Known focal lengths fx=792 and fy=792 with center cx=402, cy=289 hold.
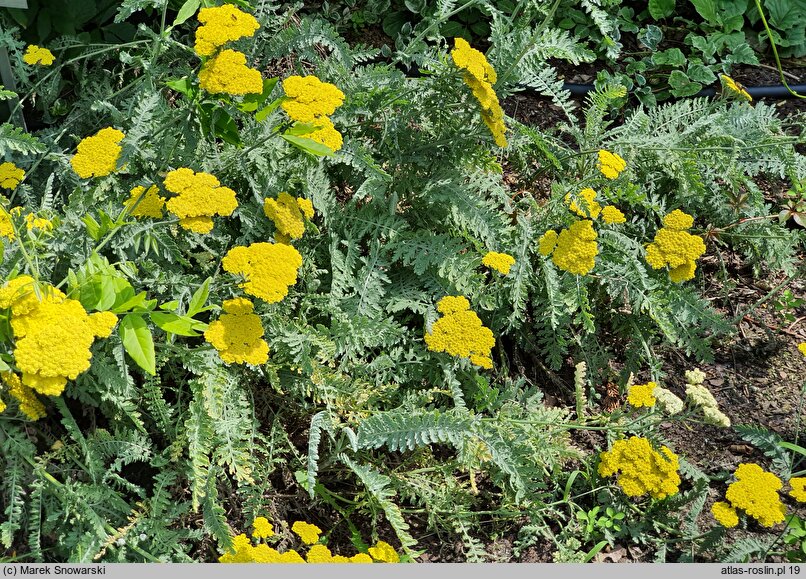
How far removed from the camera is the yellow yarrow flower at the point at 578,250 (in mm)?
2514

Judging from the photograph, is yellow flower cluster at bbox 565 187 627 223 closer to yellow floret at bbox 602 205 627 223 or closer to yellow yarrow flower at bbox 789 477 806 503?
yellow floret at bbox 602 205 627 223

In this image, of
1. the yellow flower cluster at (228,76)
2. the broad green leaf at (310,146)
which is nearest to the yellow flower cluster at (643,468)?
the broad green leaf at (310,146)

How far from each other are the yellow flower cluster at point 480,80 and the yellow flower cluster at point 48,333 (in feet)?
3.91

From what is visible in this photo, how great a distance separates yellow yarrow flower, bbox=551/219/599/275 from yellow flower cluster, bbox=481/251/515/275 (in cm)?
16

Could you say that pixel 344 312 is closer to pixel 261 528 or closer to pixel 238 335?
pixel 238 335

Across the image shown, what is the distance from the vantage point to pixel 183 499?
2.46m

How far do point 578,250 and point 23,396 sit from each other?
1.65 meters

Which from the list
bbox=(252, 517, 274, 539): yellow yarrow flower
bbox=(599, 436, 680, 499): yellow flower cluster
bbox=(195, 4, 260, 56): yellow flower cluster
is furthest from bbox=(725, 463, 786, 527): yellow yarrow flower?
bbox=(195, 4, 260, 56): yellow flower cluster

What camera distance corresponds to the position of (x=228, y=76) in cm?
207

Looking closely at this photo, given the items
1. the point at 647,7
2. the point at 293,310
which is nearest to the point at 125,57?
the point at 293,310

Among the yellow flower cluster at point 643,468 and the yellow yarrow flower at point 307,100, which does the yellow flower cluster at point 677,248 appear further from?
the yellow yarrow flower at point 307,100

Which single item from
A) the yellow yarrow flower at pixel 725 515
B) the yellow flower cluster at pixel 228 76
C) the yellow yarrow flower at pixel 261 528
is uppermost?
the yellow flower cluster at pixel 228 76

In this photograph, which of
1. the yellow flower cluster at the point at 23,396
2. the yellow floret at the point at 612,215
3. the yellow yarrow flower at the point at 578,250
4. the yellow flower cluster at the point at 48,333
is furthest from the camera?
the yellow floret at the point at 612,215

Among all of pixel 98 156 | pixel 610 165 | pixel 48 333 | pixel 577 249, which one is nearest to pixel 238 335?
pixel 48 333
